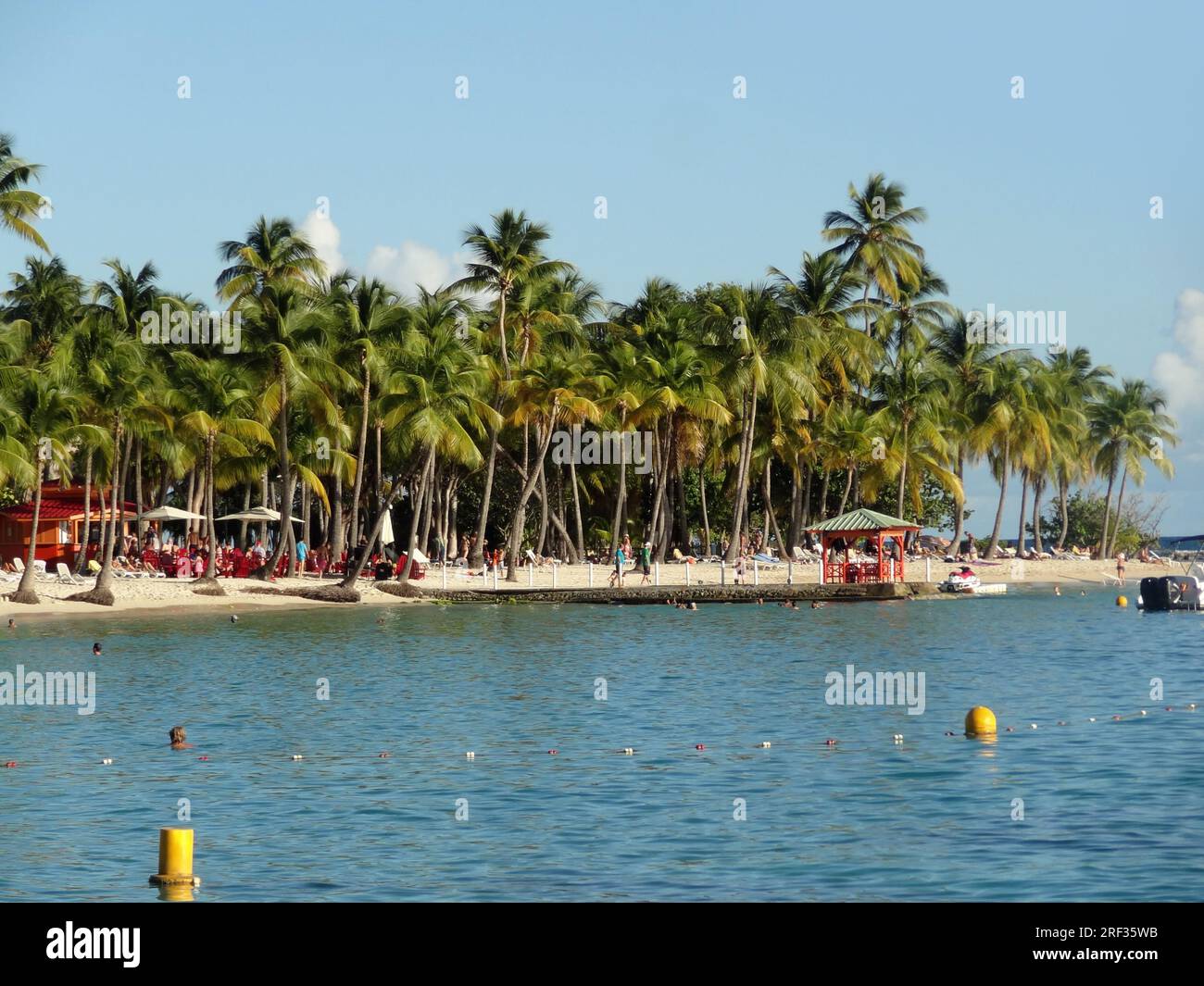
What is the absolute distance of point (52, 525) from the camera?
72.6 metres

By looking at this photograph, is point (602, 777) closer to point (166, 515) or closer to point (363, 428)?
point (363, 428)

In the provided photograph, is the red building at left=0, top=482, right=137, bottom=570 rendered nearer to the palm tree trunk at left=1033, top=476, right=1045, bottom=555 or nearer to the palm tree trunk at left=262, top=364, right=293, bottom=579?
the palm tree trunk at left=262, top=364, right=293, bottom=579

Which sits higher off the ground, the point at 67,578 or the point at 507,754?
the point at 67,578

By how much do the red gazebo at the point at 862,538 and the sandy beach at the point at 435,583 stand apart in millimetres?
2161

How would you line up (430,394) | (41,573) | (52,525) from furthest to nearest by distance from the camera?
(52,525) → (41,573) → (430,394)

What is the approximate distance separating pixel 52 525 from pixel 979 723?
56847mm

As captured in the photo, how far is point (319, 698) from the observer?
104 feet

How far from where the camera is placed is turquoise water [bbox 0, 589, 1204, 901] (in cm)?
1571

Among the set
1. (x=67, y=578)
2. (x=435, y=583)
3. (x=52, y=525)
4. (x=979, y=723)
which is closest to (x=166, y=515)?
(x=52, y=525)

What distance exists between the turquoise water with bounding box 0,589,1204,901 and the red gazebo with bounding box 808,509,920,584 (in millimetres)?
20102

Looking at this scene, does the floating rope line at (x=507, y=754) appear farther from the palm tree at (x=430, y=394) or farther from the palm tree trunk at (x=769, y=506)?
the palm tree trunk at (x=769, y=506)
